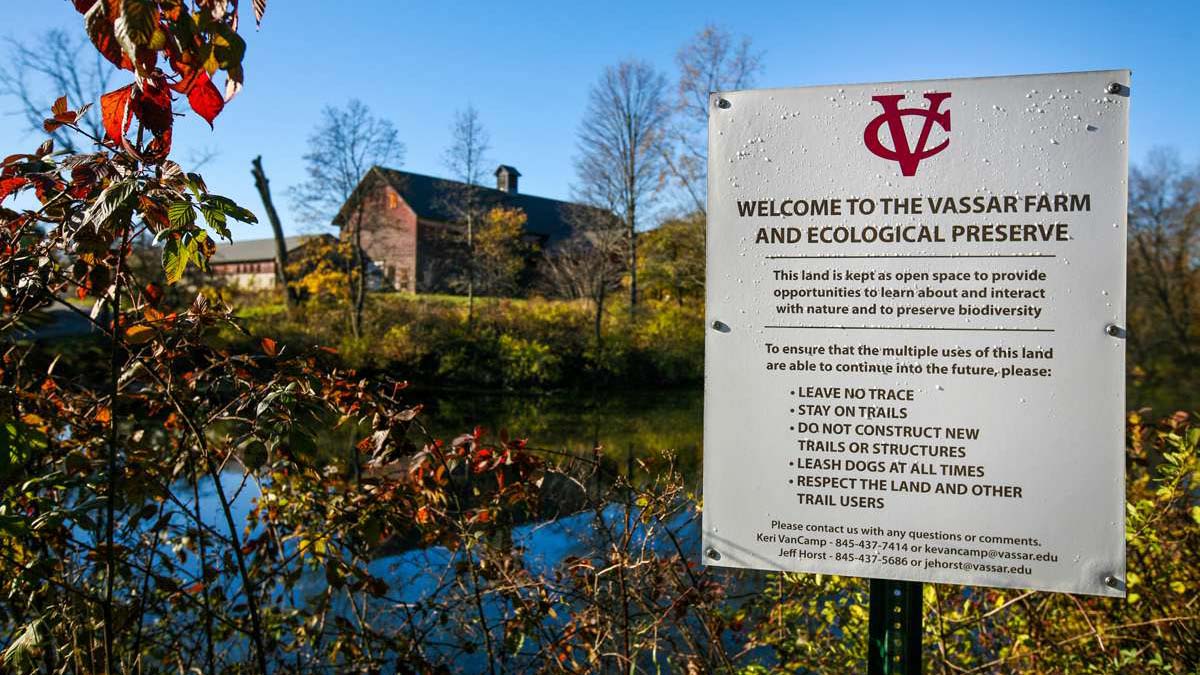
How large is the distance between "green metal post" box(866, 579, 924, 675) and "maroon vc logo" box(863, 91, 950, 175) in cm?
94

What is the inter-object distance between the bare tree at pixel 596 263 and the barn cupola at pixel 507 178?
17.8 meters

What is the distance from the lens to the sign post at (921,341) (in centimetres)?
170

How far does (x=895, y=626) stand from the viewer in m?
1.88

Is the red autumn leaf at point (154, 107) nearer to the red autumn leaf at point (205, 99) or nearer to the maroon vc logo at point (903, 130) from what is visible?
the red autumn leaf at point (205, 99)

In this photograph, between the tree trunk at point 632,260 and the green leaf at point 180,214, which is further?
the tree trunk at point 632,260

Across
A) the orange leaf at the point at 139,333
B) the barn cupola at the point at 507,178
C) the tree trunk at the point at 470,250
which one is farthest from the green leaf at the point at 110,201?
the barn cupola at the point at 507,178

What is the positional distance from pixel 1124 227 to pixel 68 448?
10.1ft

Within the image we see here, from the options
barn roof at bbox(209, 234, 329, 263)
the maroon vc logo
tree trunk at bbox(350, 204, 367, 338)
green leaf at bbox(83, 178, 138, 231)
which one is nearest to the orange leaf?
green leaf at bbox(83, 178, 138, 231)

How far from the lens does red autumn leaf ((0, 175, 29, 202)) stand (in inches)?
71.9

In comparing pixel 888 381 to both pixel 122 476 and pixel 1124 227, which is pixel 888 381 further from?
pixel 122 476

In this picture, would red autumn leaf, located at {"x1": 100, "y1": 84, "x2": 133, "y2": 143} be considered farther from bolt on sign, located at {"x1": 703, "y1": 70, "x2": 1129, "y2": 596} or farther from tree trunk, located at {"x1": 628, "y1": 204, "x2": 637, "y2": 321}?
tree trunk, located at {"x1": 628, "y1": 204, "x2": 637, "y2": 321}

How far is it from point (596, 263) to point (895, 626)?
27110 millimetres

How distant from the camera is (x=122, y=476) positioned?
7.55ft

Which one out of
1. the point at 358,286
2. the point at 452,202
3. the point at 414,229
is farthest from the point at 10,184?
the point at 414,229
